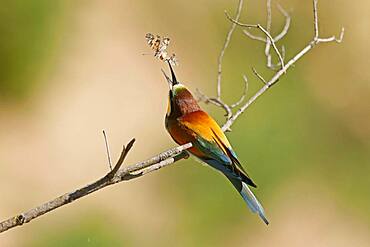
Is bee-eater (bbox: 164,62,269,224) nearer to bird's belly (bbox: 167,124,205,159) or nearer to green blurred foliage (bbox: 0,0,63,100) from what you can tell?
bird's belly (bbox: 167,124,205,159)

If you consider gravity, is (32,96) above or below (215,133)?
above

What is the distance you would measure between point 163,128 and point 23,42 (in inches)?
31.0

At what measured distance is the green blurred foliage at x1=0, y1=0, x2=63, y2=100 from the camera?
11.3 ft

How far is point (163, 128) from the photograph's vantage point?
345 cm

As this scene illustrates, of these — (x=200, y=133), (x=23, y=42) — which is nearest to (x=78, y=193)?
(x=200, y=133)

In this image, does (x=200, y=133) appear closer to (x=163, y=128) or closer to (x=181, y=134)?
(x=181, y=134)

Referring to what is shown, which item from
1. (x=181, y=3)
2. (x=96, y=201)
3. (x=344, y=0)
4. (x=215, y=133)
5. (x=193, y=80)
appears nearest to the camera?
(x=215, y=133)

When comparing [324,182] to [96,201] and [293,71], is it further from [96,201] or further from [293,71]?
[96,201]

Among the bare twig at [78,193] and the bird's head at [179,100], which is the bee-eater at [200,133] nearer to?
the bird's head at [179,100]

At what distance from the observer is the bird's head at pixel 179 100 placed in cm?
155

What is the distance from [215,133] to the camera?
5.08 feet

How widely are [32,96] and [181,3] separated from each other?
102cm

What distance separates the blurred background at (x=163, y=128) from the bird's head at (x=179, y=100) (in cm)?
145

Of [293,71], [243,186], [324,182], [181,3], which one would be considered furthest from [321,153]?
[243,186]
